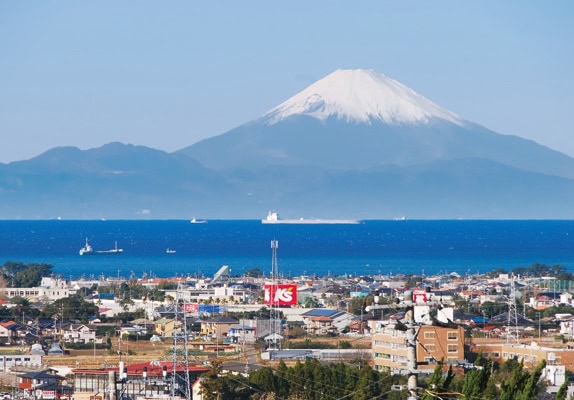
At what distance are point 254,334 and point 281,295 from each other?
37.2 feet

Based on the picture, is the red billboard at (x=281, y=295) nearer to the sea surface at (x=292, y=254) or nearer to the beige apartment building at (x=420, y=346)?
the beige apartment building at (x=420, y=346)

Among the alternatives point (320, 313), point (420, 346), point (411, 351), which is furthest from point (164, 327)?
point (411, 351)

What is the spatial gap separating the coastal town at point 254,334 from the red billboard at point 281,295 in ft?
0.19

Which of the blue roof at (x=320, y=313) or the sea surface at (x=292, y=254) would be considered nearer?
the blue roof at (x=320, y=313)

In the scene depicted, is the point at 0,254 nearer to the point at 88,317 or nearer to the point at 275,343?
the point at 88,317

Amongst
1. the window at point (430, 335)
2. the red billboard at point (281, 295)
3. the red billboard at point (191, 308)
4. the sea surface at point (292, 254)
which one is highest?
the sea surface at point (292, 254)

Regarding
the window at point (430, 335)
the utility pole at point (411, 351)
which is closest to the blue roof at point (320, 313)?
the window at point (430, 335)

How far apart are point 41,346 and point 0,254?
7606 cm

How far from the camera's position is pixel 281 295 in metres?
53.4

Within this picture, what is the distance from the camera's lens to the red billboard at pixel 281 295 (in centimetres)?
5238

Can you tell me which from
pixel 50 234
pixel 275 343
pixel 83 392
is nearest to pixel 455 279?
pixel 275 343

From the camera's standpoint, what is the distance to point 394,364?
1248 inches

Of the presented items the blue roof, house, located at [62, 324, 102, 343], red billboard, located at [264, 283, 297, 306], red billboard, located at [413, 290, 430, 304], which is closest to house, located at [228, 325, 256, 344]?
house, located at [62, 324, 102, 343]

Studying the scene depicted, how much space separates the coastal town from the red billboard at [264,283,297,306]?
0.06 metres
